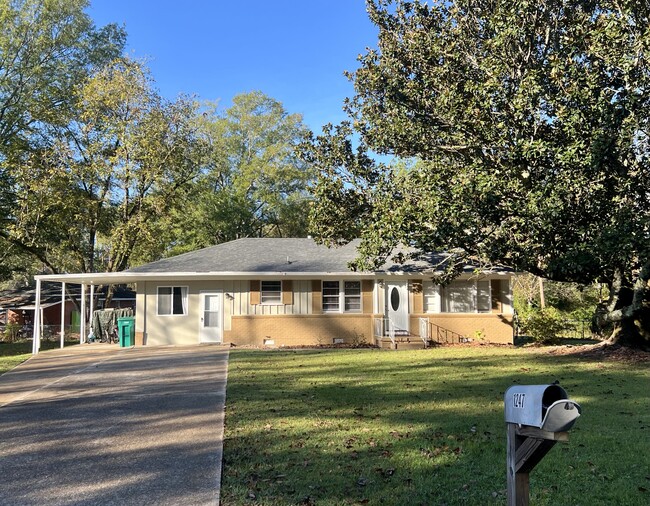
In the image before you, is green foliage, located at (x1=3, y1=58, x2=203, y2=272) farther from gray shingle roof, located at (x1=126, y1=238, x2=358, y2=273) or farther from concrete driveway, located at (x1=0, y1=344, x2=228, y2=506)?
concrete driveway, located at (x1=0, y1=344, x2=228, y2=506)

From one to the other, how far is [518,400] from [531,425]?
0.56ft

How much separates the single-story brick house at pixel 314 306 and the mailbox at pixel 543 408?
15668 mm

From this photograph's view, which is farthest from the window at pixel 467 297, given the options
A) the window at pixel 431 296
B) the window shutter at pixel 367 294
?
the window shutter at pixel 367 294

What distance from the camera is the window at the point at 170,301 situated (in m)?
18.7

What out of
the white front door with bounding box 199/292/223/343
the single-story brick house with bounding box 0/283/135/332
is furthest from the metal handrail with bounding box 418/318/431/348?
the single-story brick house with bounding box 0/283/135/332

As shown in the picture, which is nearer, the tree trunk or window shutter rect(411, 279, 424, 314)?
the tree trunk

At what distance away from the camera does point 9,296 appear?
3809 cm

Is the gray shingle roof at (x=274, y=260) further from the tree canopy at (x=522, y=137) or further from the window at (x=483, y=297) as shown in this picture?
the tree canopy at (x=522, y=137)

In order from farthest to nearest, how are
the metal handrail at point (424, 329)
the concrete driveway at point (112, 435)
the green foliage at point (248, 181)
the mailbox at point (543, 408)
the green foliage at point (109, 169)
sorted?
1. the green foliage at point (248, 181)
2. the green foliage at point (109, 169)
3. the metal handrail at point (424, 329)
4. the concrete driveway at point (112, 435)
5. the mailbox at point (543, 408)

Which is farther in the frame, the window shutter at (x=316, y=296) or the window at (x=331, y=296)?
the window at (x=331, y=296)

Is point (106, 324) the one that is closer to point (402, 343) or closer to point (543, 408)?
point (402, 343)

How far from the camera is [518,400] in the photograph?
8.88 ft

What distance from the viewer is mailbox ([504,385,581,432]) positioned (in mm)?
2396

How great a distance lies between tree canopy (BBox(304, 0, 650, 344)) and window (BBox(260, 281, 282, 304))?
4070mm
